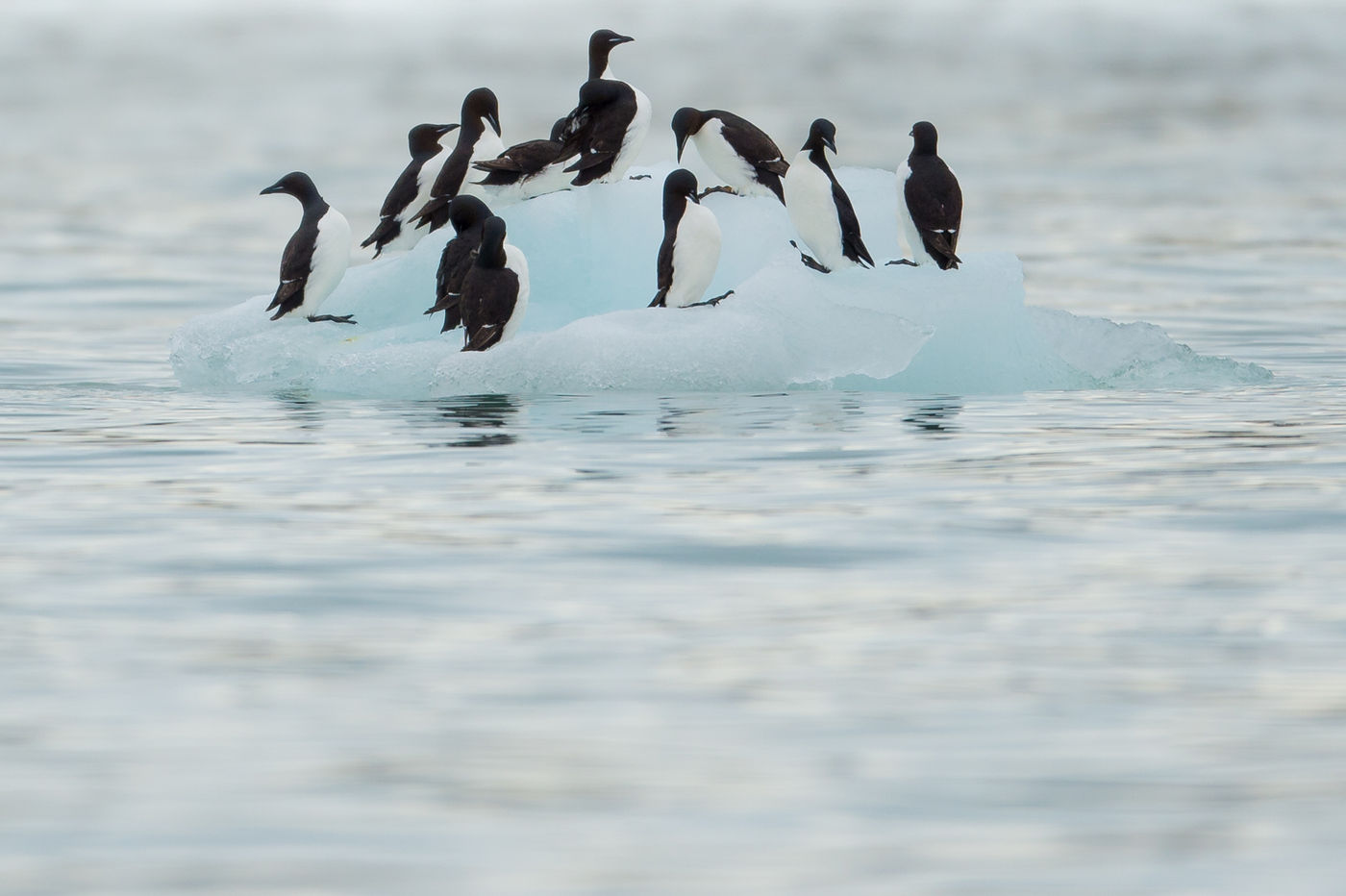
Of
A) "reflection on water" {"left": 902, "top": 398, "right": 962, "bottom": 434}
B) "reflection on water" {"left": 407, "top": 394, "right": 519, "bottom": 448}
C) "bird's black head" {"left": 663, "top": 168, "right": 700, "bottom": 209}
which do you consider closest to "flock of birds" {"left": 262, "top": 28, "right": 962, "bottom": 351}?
"bird's black head" {"left": 663, "top": 168, "right": 700, "bottom": 209}

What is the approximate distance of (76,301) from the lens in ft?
55.0

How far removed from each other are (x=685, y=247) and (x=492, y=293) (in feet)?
3.12

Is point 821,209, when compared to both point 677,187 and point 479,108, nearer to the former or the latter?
point 677,187

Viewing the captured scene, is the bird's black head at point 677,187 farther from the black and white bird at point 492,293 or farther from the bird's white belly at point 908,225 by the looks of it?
the bird's white belly at point 908,225

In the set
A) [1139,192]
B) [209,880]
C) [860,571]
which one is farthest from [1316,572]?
[1139,192]

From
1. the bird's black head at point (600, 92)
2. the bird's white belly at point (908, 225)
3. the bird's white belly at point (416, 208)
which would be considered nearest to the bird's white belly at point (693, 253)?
the bird's white belly at point (908, 225)

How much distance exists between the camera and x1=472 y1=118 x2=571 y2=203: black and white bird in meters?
12.1

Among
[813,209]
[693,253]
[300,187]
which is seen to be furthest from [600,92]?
[300,187]

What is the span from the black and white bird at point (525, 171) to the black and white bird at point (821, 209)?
56.8 inches

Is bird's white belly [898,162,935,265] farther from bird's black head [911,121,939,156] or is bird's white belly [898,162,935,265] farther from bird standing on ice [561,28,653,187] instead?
bird standing on ice [561,28,653,187]

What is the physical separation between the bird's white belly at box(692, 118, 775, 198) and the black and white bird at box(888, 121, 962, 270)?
1176mm

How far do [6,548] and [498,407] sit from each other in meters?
3.60

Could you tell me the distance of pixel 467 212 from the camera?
1150 cm

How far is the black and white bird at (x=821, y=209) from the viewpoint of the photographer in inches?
444
